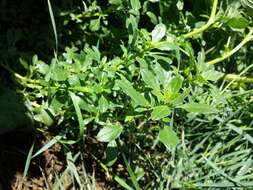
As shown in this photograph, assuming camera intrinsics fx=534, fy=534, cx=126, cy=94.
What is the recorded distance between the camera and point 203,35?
203 centimetres

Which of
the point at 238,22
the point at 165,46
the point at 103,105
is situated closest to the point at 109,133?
the point at 103,105

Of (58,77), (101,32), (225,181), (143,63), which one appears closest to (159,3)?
(101,32)

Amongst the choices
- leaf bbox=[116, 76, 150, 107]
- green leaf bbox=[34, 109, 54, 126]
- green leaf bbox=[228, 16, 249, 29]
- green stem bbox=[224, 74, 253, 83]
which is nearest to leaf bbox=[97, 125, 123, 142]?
leaf bbox=[116, 76, 150, 107]

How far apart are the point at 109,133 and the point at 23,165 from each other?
44 cm

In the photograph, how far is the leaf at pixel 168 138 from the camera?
1.38 meters

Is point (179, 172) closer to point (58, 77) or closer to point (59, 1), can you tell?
point (58, 77)

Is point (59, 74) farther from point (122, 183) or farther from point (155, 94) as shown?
point (122, 183)

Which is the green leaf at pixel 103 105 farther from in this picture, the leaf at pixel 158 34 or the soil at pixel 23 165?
the soil at pixel 23 165

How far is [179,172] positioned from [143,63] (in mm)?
523

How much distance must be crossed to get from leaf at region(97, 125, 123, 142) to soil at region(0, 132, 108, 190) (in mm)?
382

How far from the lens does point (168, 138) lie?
4.58 ft

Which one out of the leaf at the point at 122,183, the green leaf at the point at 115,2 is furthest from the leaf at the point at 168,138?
the green leaf at the point at 115,2

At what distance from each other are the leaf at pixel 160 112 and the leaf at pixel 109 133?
139 mm

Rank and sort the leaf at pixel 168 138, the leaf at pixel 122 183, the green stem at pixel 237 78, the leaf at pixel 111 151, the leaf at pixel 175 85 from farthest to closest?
1. the green stem at pixel 237 78
2. the leaf at pixel 122 183
3. the leaf at pixel 111 151
4. the leaf at pixel 175 85
5. the leaf at pixel 168 138
